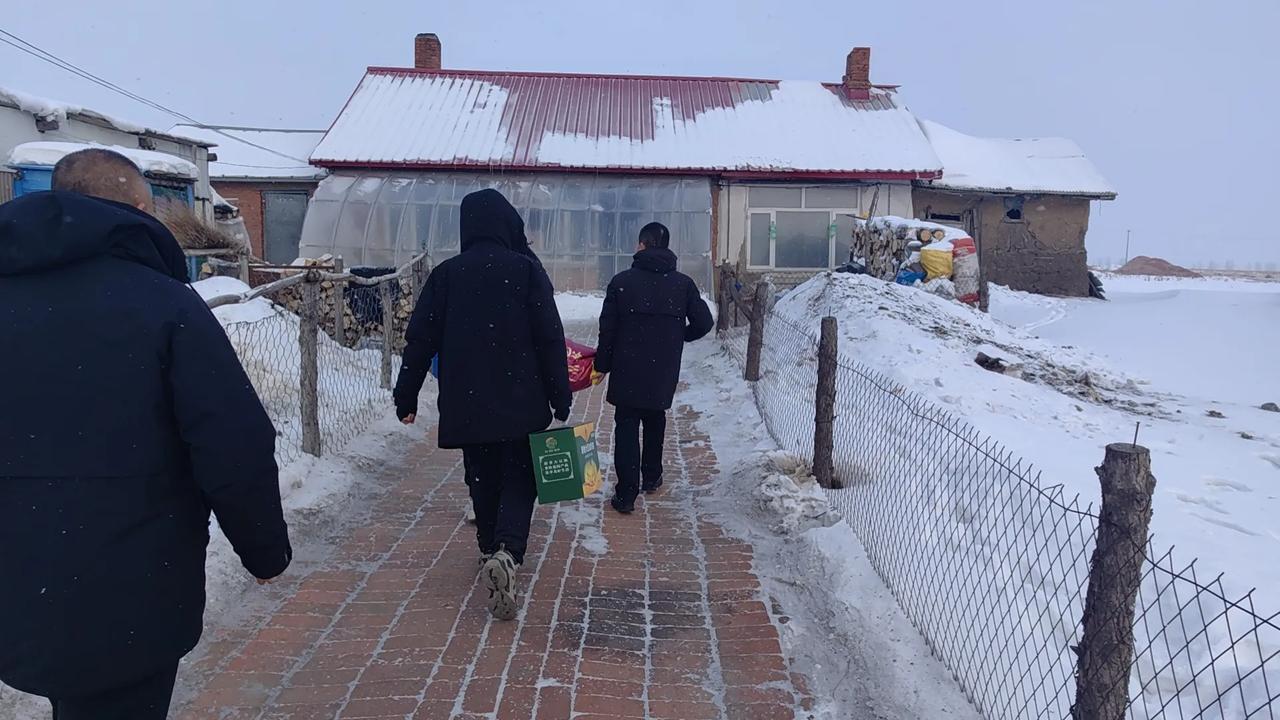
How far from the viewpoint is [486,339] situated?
155 inches

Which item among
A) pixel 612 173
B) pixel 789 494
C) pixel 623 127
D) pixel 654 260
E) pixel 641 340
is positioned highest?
pixel 623 127

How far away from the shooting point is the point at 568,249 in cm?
1780

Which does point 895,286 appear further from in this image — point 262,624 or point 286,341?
point 262,624

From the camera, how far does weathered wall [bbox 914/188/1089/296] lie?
69.2 feet

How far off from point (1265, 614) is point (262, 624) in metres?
3.98

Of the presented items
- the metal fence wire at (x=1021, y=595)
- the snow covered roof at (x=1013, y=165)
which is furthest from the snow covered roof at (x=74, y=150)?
the snow covered roof at (x=1013, y=165)

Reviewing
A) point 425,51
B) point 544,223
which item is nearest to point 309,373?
point 544,223

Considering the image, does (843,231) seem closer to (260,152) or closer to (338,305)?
(338,305)

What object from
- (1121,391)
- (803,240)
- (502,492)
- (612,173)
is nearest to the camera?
(502,492)

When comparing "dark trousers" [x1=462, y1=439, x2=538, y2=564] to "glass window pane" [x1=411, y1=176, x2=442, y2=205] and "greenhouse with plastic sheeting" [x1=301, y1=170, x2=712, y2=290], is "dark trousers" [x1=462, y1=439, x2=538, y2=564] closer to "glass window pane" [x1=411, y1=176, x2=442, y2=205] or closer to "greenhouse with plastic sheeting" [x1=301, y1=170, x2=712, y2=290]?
"greenhouse with plastic sheeting" [x1=301, y1=170, x2=712, y2=290]

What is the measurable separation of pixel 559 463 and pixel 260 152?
2370 centimetres

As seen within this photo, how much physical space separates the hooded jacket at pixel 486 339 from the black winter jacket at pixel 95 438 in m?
1.94

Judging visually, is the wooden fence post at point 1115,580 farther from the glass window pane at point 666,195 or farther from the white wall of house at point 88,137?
the glass window pane at point 666,195

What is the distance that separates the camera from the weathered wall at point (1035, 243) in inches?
830
